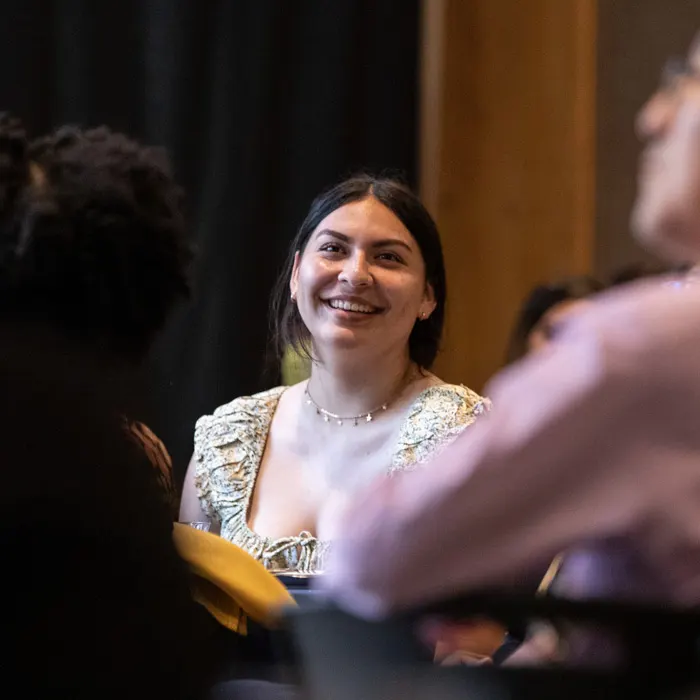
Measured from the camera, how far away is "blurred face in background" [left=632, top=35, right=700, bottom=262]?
69 cm

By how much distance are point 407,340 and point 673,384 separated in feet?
4.45

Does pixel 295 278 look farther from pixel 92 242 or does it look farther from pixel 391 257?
pixel 92 242

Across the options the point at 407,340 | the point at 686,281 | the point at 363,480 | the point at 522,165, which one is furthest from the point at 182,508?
the point at 522,165

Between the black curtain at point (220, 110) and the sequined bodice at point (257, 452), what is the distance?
488mm

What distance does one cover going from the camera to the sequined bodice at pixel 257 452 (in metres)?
1.60

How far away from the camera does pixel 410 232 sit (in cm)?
190

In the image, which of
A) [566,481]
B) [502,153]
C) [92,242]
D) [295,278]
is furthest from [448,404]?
[502,153]

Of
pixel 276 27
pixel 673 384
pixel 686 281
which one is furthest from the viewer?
pixel 276 27

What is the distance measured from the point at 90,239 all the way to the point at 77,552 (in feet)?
0.80

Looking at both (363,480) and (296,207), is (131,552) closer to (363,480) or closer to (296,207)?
(363,480)

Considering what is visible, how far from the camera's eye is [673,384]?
60 cm

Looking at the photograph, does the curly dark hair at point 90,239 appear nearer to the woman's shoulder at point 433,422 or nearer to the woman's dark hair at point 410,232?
the woman's shoulder at point 433,422

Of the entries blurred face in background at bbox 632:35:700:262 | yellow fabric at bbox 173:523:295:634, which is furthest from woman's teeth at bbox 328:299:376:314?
blurred face in background at bbox 632:35:700:262

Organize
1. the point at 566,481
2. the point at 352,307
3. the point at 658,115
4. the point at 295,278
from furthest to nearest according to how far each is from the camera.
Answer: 1. the point at 295,278
2. the point at 352,307
3. the point at 658,115
4. the point at 566,481
